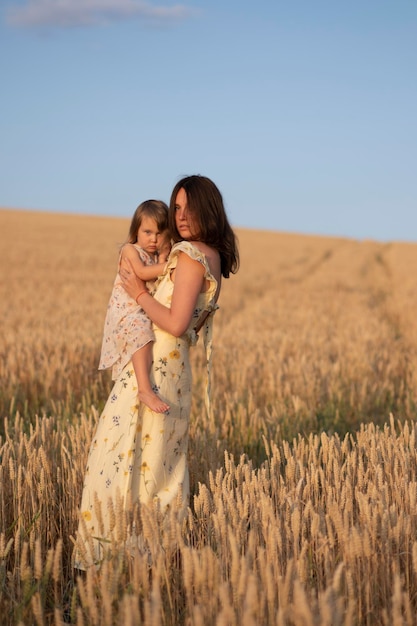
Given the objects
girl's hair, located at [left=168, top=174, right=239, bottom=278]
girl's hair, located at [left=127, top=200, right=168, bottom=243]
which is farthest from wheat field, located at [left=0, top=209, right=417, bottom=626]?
girl's hair, located at [left=127, top=200, right=168, bottom=243]

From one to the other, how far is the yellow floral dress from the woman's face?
0.36 ft

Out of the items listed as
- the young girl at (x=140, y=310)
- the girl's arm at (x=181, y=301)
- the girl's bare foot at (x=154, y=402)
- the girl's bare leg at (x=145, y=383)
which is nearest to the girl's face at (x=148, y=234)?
the young girl at (x=140, y=310)

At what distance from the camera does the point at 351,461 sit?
347 centimetres

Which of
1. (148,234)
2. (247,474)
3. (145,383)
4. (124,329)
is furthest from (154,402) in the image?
(148,234)

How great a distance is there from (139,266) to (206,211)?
1.33 ft

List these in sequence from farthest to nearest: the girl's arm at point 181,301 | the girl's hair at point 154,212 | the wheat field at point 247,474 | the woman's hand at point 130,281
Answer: the girl's hair at point 154,212, the woman's hand at point 130,281, the girl's arm at point 181,301, the wheat field at point 247,474

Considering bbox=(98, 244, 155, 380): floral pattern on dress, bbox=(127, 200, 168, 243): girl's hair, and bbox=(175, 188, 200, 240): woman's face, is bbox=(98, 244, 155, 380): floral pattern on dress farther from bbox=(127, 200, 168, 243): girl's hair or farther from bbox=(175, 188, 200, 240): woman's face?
bbox=(175, 188, 200, 240): woman's face

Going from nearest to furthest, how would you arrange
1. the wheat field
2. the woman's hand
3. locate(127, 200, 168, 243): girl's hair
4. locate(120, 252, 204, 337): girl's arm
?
the wheat field → locate(120, 252, 204, 337): girl's arm → the woman's hand → locate(127, 200, 168, 243): girl's hair

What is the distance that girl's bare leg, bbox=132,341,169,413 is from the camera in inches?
120

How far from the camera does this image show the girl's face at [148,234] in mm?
3281

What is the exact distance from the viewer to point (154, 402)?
120 inches

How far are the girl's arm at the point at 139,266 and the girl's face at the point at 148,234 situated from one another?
0.24 ft

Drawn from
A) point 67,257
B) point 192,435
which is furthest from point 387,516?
point 67,257

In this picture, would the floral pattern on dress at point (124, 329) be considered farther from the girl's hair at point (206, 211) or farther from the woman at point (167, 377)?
the girl's hair at point (206, 211)
